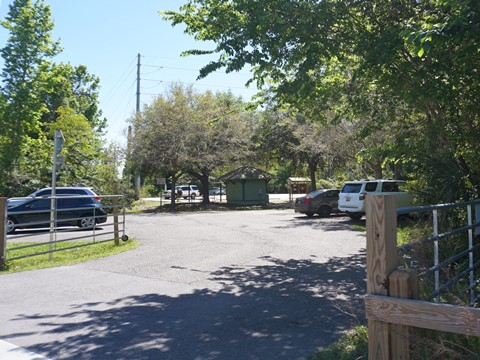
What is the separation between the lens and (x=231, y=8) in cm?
864

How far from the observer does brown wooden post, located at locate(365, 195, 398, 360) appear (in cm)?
284

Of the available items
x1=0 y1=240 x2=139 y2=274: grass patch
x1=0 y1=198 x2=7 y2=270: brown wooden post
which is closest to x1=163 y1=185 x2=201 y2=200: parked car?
x1=0 y1=240 x2=139 y2=274: grass patch

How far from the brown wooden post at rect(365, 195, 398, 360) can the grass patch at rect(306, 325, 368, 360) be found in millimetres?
1402

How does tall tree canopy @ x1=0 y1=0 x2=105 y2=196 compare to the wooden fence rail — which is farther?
tall tree canopy @ x1=0 y1=0 x2=105 y2=196

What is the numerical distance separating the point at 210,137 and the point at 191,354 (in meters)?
30.0

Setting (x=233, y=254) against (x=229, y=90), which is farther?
A: (x=229, y=90)

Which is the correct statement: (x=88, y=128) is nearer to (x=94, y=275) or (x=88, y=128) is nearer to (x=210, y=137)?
(x=210, y=137)

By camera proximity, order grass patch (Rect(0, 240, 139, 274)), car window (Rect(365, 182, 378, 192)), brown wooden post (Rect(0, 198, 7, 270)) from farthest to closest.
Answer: car window (Rect(365, 182, 378, 192))
grass patch (Rect(0, 240, 139, 274))
brown wooden post (Rect(0, 198, 7, 270))

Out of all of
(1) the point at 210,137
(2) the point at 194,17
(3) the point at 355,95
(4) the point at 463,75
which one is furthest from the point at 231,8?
(1) the point at 210,137

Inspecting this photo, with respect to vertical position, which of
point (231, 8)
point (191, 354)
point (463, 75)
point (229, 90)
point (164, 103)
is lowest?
point (191, 354)

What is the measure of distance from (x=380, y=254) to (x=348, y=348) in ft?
6.90

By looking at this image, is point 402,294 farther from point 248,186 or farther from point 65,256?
point 248,186

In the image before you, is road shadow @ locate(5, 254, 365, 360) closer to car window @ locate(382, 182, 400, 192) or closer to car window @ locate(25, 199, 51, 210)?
car window @ locate(382, 182, 400, 192)

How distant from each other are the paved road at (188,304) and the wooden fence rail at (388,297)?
1763 millimetres
